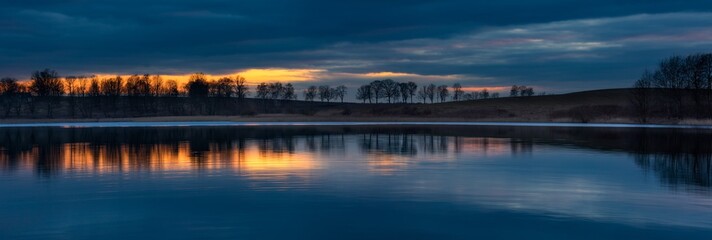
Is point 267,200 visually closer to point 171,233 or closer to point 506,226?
point 171,233

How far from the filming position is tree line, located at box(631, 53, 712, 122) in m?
95.3

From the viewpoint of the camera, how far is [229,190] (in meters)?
19.1

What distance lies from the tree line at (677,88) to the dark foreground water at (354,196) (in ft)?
231

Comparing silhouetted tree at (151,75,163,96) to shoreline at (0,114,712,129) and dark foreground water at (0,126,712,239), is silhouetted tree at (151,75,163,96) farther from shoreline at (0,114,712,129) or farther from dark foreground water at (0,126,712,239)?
dark foreground water at (0,126,712,239)

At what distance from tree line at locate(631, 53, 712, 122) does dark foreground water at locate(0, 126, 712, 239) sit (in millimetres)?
70553

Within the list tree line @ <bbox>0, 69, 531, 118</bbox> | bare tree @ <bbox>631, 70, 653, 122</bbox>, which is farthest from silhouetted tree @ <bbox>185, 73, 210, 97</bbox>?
bare tree @ <bbox>631, 70, 653, 122</bbox>

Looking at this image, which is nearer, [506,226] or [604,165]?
[506,226]

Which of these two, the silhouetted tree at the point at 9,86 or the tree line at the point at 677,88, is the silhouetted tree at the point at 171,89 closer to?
the silhouetted tree at the point at 9,86

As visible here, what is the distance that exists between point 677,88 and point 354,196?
98991mm

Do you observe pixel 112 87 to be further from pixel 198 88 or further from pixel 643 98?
pixel 643 98

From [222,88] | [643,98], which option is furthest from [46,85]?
[643,98]

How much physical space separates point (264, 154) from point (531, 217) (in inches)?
767

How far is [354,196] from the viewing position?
1798cm

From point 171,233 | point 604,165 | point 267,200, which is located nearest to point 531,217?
point 267,200
